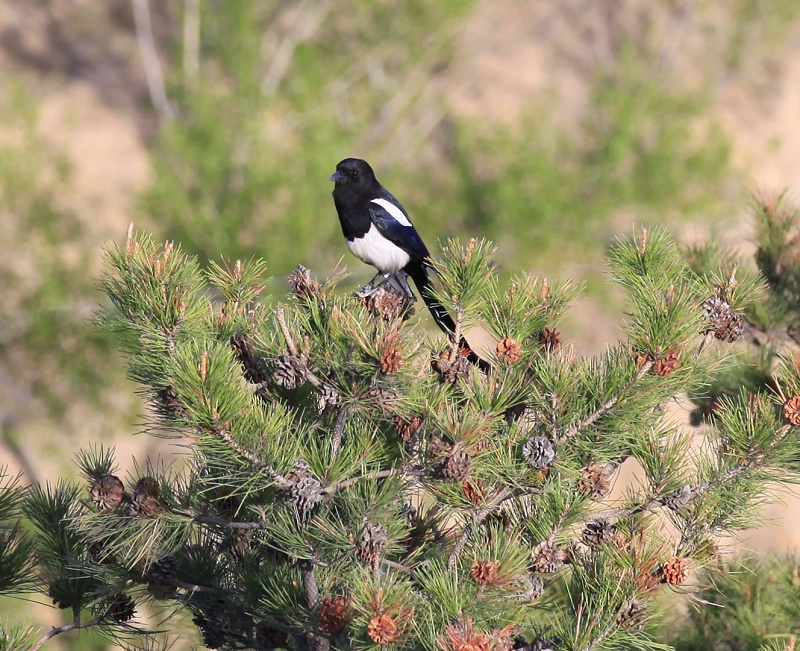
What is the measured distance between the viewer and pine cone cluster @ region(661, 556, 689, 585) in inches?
70.4

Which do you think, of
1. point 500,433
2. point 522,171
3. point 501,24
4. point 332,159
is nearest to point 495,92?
point 501,24

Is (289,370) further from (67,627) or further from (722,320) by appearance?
(722,320)

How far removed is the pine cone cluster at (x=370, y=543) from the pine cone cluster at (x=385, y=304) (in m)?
0.37

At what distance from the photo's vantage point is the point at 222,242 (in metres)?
10.4

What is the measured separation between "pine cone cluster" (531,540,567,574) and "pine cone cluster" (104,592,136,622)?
2.61 feet

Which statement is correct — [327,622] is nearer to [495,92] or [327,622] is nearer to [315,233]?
[315,233]

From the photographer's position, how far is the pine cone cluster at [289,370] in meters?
1.77

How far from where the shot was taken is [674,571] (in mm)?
1789

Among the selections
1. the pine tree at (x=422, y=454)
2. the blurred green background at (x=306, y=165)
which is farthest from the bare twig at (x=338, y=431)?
the blurred green background at (x=306, y=165)

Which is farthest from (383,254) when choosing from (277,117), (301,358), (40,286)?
Result: (277,117)

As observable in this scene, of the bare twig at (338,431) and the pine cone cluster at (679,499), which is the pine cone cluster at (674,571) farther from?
the bare twig at (338,431)

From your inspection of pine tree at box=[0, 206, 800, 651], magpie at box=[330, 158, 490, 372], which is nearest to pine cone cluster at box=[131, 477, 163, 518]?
pine tree at box=[0, 206, 800, 651]

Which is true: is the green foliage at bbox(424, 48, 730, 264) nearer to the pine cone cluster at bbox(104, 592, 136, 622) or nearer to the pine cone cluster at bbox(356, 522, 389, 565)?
the pine cone cluster at bbox(104, 592, 136, 622)

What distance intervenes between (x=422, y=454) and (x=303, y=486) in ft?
0.72
